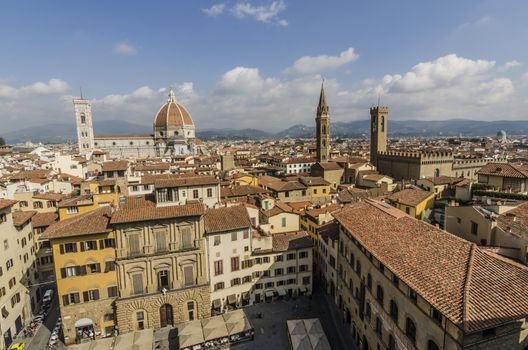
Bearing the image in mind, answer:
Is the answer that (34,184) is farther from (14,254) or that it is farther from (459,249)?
(459,249)

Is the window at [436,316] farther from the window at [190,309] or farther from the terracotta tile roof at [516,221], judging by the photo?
the window at [190,309]

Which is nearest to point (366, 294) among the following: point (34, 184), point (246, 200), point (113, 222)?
point (113, 222)

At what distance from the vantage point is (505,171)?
35.4 metres

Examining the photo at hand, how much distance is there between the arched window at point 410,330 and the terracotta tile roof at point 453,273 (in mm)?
3135

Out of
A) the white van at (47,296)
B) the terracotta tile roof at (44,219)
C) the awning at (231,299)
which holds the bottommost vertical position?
the white van at (47,296)

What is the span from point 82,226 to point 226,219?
13.4 metres

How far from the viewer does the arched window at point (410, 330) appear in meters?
17.7

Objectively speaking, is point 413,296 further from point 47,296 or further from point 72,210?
point 72,210

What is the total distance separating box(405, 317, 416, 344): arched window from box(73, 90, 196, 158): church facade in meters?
131

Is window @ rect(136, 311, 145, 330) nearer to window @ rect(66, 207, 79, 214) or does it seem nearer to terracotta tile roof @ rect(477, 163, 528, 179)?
window @ rect(66, 207, 79, 214)

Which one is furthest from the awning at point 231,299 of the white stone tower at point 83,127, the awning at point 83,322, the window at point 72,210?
the white stone tower at point 83,127

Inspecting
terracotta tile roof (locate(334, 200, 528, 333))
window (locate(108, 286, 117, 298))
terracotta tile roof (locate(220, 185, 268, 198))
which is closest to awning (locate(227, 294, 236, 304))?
window (locate(108, 286, 117, 298))

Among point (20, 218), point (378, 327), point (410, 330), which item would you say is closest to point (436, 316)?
point (410, 330)

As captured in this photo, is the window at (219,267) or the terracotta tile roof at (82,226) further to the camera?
the window at (219,267)
